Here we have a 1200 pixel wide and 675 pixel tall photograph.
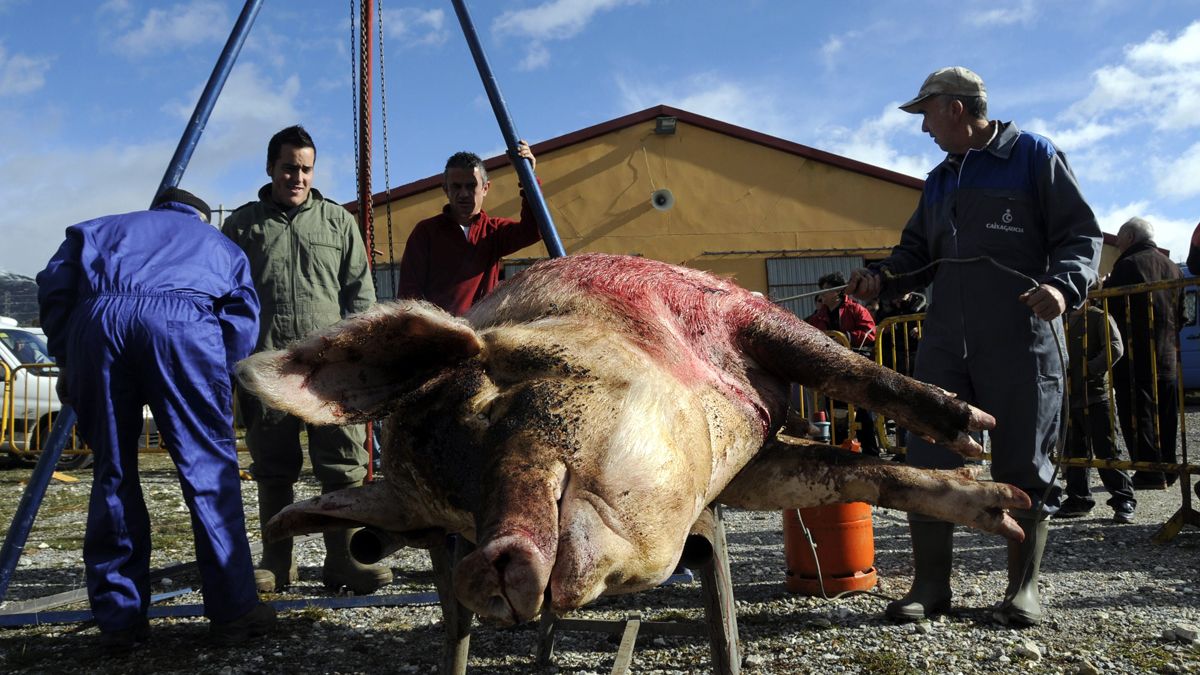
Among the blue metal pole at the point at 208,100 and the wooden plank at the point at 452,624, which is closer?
the wooden plank at the point at 452,624

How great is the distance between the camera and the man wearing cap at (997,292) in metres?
3.58

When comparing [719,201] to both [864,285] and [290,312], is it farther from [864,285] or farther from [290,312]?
[864,285]

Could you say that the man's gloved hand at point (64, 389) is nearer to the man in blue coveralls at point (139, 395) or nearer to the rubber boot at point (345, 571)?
the man in blue coveralls at point (139, 395)

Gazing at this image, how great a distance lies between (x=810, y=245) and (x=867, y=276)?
50.2 ft

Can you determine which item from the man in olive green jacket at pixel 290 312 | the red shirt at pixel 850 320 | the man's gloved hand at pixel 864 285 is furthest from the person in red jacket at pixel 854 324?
the man in olive green jacket at pixel 290 312

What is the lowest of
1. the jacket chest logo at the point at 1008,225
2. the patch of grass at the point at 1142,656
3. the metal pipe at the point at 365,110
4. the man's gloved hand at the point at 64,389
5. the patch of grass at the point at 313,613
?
the patch of grass at the point at 1142,656

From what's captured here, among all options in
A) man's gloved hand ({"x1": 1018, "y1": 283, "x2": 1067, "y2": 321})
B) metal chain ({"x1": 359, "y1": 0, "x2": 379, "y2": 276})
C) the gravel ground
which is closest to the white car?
metal chain ({"x1": 359, "y1": 0, "x2": 379, "y2": 276})

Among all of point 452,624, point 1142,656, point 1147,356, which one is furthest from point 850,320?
point 452,624

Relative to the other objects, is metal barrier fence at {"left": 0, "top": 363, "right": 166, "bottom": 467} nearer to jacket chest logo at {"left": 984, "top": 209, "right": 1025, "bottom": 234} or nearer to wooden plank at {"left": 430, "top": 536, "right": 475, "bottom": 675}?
wooden plank at {"left": 430, "top": 536, "right": 475, "bottom": 675}

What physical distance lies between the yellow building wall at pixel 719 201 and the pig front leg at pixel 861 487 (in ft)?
52.0

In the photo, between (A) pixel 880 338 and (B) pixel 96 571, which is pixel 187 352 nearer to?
(B) pixel 96 571

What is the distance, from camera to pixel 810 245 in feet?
60.8

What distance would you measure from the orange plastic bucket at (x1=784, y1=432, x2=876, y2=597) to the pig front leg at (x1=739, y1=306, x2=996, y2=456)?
1434 mm

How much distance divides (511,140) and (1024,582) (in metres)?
3.05
